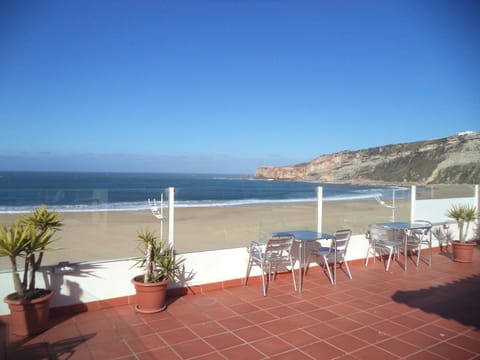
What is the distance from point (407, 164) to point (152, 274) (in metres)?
56.1

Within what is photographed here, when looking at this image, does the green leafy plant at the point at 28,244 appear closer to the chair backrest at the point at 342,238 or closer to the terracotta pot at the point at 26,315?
the terracotta pot at the point at 26,315

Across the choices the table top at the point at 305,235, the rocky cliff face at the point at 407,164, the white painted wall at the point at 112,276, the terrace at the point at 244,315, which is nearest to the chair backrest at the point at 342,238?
the table top at the point at 305,235

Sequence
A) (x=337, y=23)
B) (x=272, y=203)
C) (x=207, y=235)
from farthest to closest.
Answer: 1. (x=337, y=23)
2. (x=272, y=203)
3. (x=207, y=235)

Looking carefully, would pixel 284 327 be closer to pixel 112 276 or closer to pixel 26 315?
pixel 112 276

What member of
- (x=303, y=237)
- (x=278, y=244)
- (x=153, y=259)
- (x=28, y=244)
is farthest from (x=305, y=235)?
(x=28, y=244)

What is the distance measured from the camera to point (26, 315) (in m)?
2.75

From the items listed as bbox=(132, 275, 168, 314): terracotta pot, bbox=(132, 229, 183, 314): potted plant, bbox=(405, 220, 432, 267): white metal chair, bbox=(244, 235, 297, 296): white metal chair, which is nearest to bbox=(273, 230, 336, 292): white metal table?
bbox=(244, 235, 297, 296): white metal chair

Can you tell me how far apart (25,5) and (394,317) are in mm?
6136

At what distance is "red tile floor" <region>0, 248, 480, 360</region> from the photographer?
2539 millimetres

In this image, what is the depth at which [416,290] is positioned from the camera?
419cm

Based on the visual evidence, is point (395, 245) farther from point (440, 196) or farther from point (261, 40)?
point (261, 40)

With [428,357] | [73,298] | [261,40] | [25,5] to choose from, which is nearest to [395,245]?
[428,357]

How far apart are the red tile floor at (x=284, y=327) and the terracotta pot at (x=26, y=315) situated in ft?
0.24

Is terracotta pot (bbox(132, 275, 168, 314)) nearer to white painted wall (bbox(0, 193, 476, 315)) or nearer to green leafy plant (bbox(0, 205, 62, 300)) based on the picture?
white painted wall (bbox(0, 193, 476, 315))
